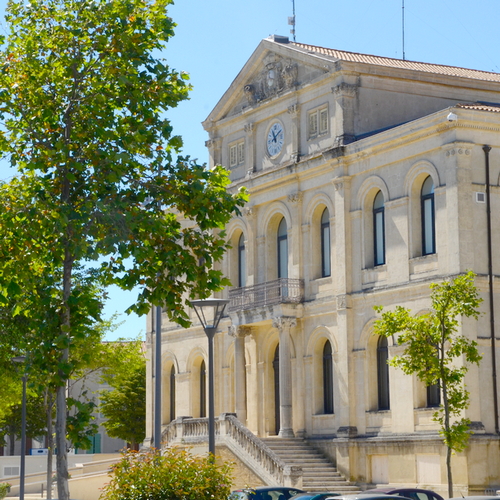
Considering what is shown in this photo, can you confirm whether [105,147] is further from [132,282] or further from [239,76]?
[239,76]

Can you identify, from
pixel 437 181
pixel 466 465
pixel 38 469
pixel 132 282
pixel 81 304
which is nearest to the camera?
pixel 81 304

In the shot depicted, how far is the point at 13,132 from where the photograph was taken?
688 inches

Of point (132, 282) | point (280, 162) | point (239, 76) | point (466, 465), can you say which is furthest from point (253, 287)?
point (132, 282)

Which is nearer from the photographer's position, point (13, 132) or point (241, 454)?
point (13, 132)

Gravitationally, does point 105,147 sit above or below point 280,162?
below

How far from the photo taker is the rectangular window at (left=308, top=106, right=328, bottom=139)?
133 feet

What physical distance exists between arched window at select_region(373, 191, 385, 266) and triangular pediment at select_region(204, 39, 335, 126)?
219 inches

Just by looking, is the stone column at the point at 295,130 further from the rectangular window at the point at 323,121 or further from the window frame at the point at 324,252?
the window frame at the point at 324,252

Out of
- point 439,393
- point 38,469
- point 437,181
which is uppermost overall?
point 437,181

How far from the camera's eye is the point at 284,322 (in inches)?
1581

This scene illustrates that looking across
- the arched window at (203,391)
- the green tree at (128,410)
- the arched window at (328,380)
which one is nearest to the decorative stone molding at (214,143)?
the arched window at (203,391)

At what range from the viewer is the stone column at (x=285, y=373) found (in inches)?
1582

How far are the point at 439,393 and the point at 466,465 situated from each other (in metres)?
2.98

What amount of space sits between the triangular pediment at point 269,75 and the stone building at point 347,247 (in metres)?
0.08
